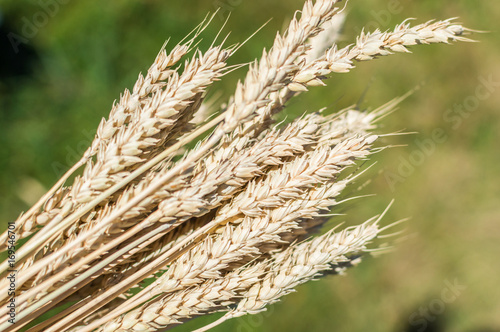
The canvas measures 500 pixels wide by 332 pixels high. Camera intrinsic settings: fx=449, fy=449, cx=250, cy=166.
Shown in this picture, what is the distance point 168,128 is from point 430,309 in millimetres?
1975

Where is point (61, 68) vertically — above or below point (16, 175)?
above

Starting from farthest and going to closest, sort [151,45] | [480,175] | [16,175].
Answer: [480,175] < [151,45] < [16,175]

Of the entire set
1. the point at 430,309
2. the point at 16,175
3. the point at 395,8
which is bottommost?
the point at 430,309

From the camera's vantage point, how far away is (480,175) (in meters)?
2.40

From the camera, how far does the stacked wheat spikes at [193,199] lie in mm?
550

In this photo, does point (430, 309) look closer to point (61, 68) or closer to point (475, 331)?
point (475, 331)

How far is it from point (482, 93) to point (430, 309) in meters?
1.20

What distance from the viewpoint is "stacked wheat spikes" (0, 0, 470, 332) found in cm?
55

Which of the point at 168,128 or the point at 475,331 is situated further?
the point at 475,331

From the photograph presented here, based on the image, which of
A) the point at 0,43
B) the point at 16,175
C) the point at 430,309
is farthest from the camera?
the point at 430,309

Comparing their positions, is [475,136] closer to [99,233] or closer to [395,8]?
[395,8]

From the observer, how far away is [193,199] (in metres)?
0.54

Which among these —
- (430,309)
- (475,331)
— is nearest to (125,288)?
(430,309)

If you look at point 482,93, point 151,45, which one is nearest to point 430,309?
point 482,93
